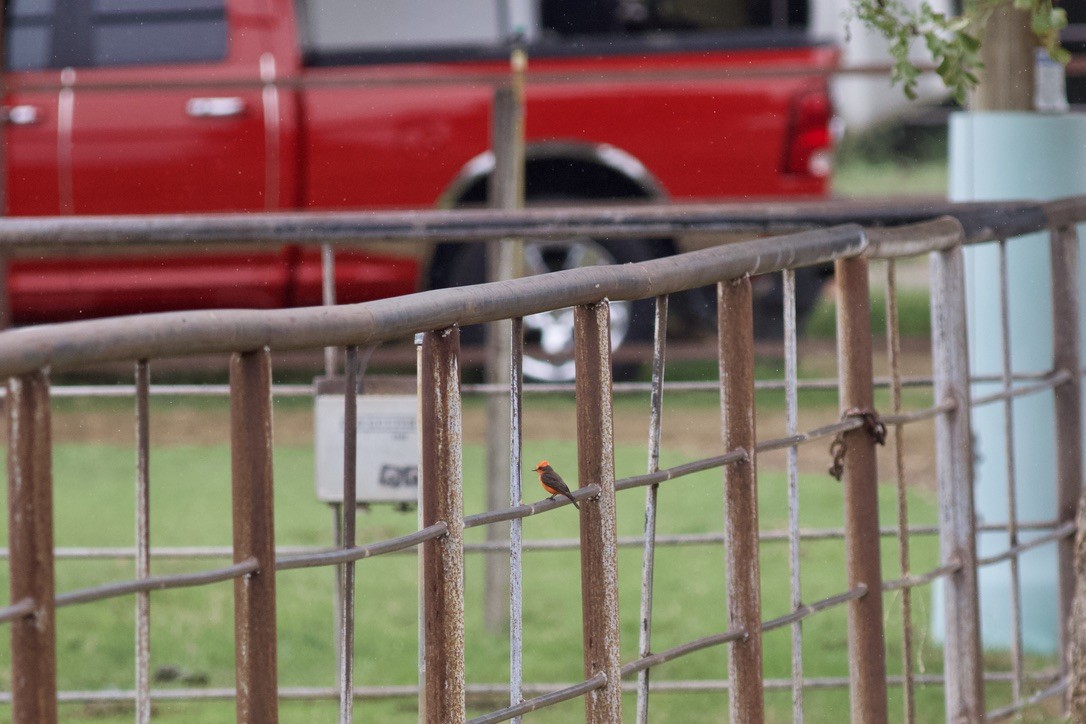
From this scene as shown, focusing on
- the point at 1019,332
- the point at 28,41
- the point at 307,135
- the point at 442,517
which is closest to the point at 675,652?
the point at 442,517

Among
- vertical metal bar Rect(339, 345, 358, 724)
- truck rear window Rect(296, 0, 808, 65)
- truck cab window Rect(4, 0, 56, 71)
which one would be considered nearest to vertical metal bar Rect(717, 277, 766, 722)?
vertical metal bar Rect(339, 345, 358, 724)

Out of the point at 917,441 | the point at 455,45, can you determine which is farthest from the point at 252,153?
the point at 917,441

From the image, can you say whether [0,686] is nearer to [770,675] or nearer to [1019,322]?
[770,675]

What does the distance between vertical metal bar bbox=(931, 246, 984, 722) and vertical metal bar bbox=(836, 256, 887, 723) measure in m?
0.33

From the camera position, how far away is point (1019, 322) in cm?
393

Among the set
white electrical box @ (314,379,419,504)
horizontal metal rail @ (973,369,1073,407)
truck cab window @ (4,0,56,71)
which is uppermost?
truck cab window @ (4,0,56,71)

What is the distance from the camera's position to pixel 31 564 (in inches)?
50.9

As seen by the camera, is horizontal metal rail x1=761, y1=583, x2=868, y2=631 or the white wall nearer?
horizontal metal rail x1=761, y1=583, x2=868, y2=631

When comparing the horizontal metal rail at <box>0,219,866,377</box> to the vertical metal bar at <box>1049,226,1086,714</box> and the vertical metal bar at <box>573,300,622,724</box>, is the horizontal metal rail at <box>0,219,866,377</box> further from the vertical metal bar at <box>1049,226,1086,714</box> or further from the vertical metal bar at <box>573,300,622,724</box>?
the vertical metal bar at <box>1049,226,1086,714</box>

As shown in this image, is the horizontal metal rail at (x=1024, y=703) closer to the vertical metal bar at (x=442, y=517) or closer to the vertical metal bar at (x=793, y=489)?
the vertical metal bar at (x=793, y=489)

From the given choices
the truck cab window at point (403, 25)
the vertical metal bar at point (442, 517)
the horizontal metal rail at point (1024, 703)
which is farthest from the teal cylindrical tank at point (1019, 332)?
the truck cab window at point (403, 25)

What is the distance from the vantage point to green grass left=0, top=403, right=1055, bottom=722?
3879 mm

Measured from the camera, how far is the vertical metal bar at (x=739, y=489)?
218 centimetres

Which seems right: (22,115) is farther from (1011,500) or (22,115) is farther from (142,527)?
(142,527)
